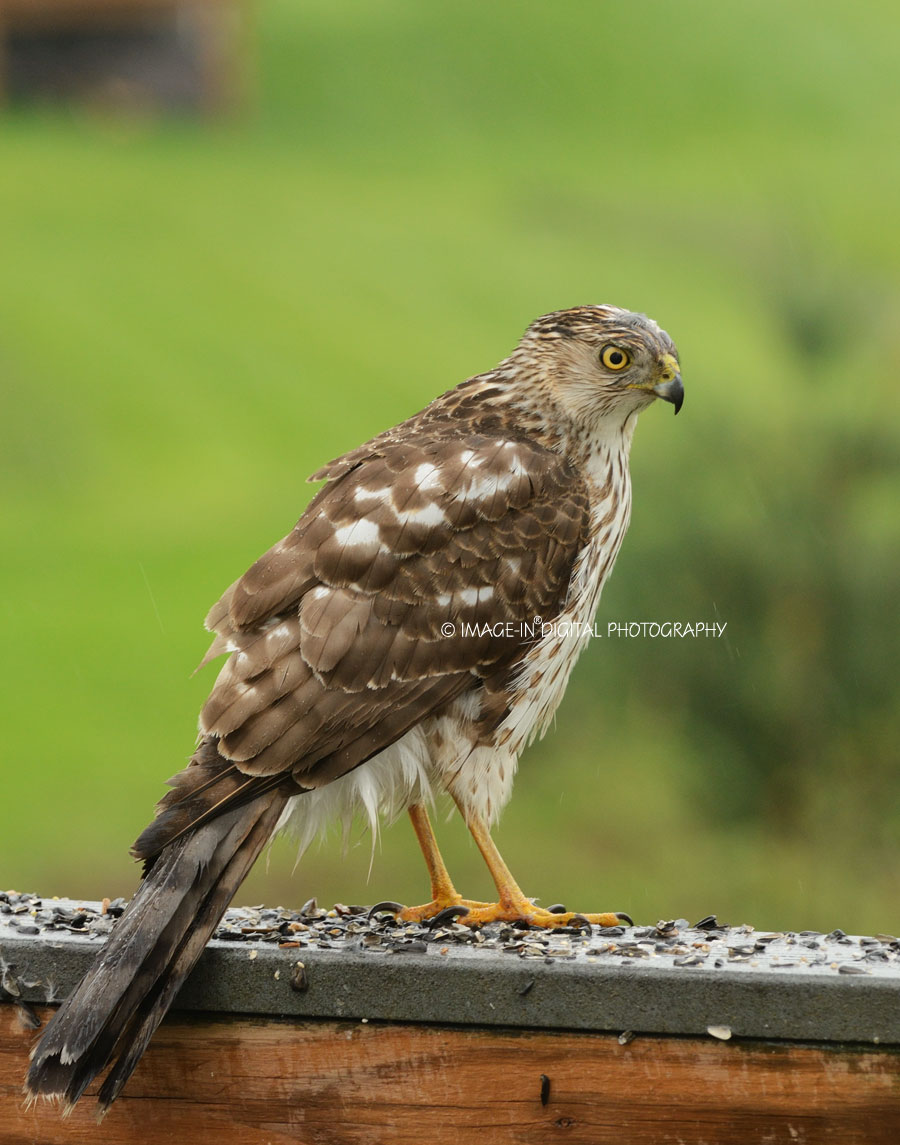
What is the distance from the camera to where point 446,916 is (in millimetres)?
3602

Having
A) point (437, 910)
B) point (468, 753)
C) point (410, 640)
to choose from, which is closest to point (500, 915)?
point (437, 910)

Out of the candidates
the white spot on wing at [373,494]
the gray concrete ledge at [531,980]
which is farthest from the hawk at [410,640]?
the gray concrete ledge at [531,980]

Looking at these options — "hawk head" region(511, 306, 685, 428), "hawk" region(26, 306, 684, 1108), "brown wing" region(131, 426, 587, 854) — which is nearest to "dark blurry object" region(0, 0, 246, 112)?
"hawk head" region(511, 306, 685, 428)

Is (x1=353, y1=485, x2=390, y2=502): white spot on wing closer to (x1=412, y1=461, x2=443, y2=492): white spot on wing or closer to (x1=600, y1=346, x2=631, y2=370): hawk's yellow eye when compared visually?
(x1=412, y1=461, x2=443, y2=492): white spot on wing

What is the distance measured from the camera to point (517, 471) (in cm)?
377

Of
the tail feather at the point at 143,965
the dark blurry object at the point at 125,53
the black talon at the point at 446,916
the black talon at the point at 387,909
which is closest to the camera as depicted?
the tail feather at the point at 143,965

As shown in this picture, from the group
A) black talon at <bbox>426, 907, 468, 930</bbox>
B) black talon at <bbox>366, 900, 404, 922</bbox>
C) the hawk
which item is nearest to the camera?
the hawk

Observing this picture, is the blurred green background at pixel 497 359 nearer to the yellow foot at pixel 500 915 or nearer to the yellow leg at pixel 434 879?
the yellow leg at pixel 434 879

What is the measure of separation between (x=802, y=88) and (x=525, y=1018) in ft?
113

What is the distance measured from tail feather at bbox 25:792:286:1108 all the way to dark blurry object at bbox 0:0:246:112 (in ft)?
75.3

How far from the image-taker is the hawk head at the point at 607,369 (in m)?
3.97

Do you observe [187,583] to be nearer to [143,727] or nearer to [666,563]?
[143,727]

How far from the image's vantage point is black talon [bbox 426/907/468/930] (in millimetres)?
3532

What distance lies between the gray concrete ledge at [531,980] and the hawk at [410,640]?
0.56 ft
